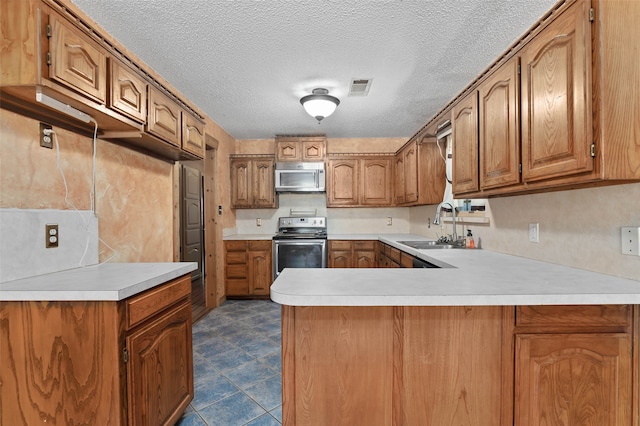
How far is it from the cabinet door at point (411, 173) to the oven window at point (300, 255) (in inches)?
51.6

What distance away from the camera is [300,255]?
394cm

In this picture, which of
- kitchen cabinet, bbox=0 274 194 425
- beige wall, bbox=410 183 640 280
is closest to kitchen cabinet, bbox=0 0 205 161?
kitchen cabinet, bbox=0 274 194 425

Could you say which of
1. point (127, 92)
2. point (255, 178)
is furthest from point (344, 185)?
point (127, 92)

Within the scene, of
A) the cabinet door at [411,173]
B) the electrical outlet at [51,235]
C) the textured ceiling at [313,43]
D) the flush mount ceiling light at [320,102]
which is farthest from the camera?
the cabinet door at [411,173]

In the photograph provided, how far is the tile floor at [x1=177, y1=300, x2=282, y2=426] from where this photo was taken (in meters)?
1.73

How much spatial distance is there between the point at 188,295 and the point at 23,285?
70 centimetres

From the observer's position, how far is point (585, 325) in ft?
3.64

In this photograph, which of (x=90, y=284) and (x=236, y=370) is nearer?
(x=90, y=284)

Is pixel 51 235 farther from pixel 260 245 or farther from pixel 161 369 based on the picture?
pixel 260 245

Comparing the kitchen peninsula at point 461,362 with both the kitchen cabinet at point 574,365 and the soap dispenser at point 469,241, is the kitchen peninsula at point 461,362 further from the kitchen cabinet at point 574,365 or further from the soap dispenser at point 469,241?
the soap dispenser at point 469,241

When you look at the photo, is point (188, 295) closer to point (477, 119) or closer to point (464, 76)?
point (477, 119)

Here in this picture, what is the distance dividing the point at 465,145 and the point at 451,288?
130 cm

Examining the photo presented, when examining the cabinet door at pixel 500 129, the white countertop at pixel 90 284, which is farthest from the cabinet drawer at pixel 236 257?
the cabinet door at pixel 500 129

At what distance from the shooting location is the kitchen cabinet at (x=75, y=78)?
A: 3.75 feet
